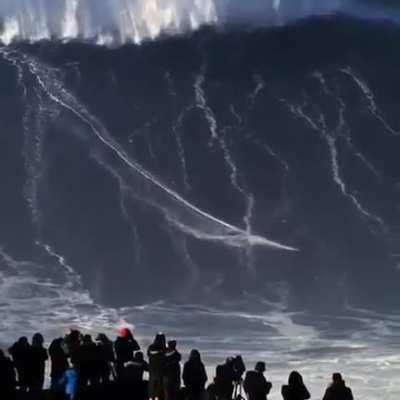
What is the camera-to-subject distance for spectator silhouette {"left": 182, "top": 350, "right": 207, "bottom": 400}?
1520 centimetres

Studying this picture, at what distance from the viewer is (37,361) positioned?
588 inches

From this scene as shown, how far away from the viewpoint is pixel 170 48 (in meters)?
31.3

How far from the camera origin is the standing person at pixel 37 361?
14.9 m

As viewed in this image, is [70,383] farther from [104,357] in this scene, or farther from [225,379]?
[225,379]

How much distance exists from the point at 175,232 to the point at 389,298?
46.6 ft

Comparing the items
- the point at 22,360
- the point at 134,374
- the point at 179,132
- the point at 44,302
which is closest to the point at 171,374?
the point at 134,374

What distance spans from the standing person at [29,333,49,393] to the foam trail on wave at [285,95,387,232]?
67.4 ft

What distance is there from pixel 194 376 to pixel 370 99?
20.2 meters

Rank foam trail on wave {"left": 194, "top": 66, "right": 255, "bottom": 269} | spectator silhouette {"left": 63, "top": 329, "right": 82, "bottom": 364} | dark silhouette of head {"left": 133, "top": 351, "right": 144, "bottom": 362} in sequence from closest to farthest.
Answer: spectator silhouette {"left": 63, "top": 329, "right": 82, "bottom": 364}
dark silhouette of head {"left": 133, "top": 351, "right": 144, "bottom": 362}
foam trail on wave {"left": 194, "top": 66, "right": 255, "bottom": 269}

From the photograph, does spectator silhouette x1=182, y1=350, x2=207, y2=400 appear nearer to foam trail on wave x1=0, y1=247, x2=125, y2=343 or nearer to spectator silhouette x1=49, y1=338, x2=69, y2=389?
spectator silhouette x1=49, y1=338, x2=69, y2=389

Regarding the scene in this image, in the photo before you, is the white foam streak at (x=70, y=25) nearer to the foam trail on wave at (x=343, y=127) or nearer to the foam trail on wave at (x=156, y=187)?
the foam trail on wave at (x=156, y=187)

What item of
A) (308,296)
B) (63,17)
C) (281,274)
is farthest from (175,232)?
(63,17)

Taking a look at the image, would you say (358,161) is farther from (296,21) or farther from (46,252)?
(46,252)

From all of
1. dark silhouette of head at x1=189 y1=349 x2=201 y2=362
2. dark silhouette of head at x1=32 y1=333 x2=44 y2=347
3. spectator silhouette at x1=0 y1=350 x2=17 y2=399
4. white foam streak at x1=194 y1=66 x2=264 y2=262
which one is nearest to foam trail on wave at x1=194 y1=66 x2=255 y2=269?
white foam streak at x1=194 y1=66 x2=264 y2=262
